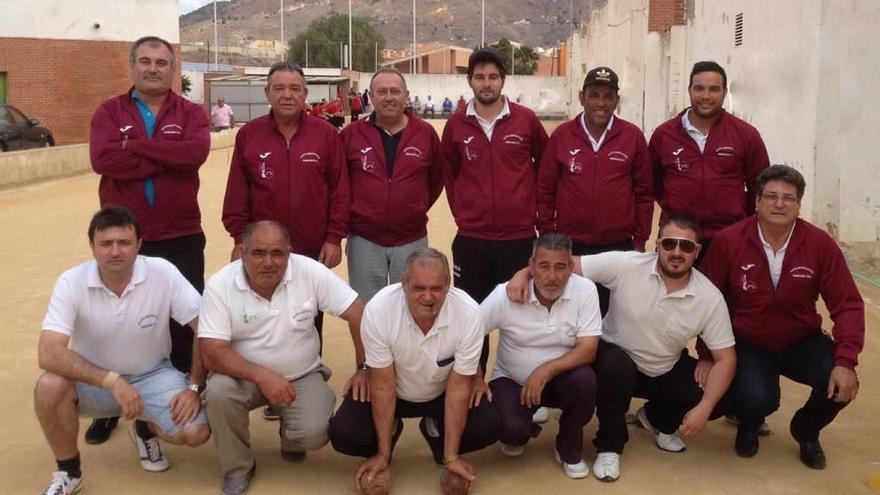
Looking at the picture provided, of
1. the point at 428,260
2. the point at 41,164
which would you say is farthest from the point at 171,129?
the point at 41,164

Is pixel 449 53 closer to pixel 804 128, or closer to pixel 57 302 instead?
pixel 804 128

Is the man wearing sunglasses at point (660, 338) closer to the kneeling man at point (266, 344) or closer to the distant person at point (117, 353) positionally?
the kneeling man at point (266, 344)

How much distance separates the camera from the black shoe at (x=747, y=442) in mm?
4648

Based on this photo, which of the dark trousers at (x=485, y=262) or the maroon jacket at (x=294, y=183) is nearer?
the maroon jacket at (x=294, y=183)

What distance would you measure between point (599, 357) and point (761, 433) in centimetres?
115

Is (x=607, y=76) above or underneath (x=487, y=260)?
above

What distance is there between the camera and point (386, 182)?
5.17 metres

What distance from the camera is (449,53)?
7788 cm

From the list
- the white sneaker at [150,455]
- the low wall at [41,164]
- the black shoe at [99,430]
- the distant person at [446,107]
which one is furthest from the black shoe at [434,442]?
the distant person at [446,107]

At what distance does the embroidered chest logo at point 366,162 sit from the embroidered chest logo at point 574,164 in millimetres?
1101

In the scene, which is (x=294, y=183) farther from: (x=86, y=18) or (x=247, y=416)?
(x=86, y=18)

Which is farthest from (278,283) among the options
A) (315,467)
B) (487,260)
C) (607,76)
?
(607,76)

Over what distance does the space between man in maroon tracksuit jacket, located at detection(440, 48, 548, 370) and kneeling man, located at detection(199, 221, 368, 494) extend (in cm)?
104

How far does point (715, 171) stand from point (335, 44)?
79.7m
